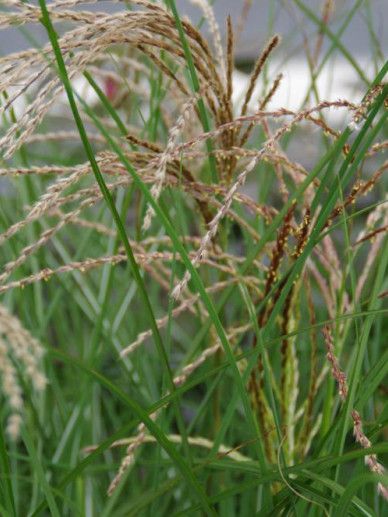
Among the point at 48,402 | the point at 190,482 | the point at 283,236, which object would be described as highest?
the point at 283,236

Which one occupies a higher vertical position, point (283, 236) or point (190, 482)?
point (283, 236)

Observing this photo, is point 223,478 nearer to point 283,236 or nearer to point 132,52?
point 283,236

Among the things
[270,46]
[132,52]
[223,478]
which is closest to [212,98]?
[270,46]

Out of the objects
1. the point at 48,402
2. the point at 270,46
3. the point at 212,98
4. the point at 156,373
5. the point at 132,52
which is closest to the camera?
the point at 270,46

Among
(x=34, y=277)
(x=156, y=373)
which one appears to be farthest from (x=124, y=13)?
(x=156, y=373)

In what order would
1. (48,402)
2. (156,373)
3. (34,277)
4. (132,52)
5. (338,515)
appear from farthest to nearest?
(132,52) < (156,373) < (48,402) < (34,277) < (338,515)

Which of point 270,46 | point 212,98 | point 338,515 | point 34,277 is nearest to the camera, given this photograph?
point 338,515

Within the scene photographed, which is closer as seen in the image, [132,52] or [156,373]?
[156,373]

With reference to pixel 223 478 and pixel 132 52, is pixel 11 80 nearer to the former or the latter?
pixel 223 478

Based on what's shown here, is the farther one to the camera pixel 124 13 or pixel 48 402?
pixel 48 402
